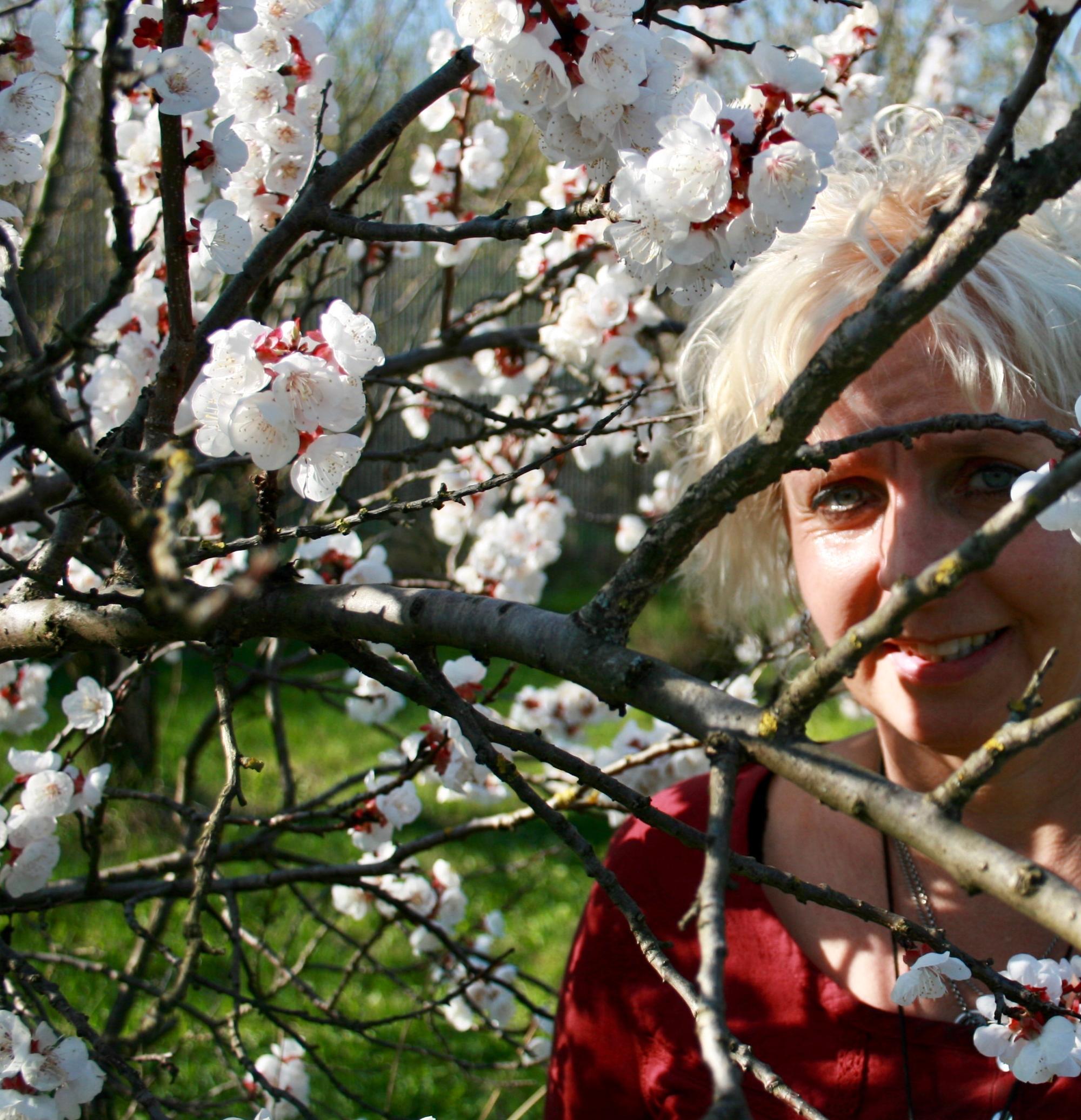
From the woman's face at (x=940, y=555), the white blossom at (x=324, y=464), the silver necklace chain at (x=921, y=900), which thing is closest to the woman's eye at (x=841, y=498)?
the woman's face at (x=940, y=555)

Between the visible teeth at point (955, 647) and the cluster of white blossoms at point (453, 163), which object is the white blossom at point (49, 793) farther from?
the cluster of white blossoms at point (453, 163)

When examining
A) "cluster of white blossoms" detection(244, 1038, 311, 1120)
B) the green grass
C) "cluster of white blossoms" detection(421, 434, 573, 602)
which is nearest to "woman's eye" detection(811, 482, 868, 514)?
the green grass

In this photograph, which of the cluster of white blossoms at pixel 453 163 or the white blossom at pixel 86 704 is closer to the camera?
the white blossom at pixel 86 704

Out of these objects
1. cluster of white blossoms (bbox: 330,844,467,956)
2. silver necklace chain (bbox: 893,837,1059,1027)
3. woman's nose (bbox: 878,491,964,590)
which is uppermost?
woman's nose (bbox: 878,491,964,590)

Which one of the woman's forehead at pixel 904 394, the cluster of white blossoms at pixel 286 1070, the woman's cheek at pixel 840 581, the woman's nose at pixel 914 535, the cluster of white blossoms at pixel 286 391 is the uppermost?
the cluster of white blossoms at pixel 286 391

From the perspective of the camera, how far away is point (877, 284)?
1255 millimetres

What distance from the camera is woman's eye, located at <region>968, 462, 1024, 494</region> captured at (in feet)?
4.52

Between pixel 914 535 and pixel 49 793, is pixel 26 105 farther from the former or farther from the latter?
pixel 914 535

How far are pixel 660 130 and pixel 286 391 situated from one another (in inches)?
17.2

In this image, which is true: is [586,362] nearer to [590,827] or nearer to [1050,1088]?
[1050,1088]

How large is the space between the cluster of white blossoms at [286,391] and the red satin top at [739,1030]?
2.81ft

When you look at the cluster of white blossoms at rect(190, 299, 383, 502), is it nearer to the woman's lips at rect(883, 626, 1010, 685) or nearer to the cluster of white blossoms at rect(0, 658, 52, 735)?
the woman's lips at rect(883, 626, 1010, 685)

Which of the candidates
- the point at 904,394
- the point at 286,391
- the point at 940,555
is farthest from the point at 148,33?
the point at 940,555

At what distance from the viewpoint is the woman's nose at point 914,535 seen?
1.35 metres
